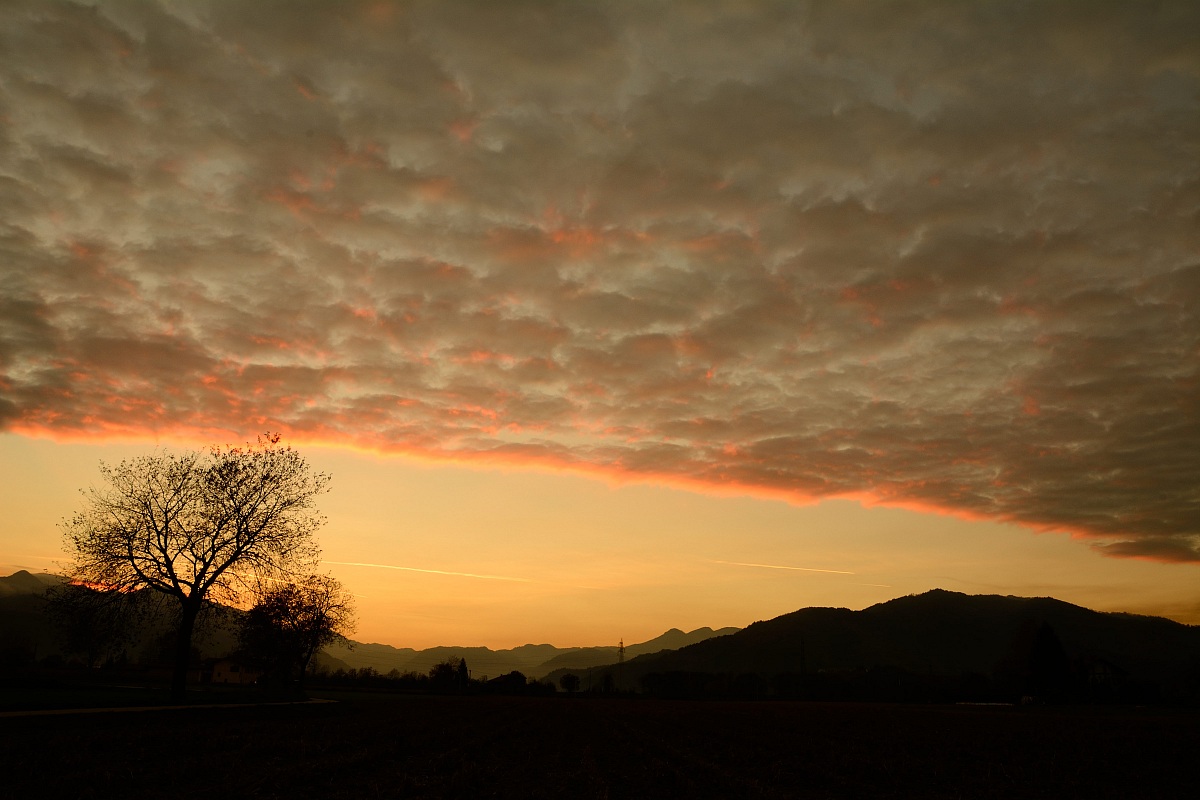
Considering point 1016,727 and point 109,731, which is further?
point 1016,727

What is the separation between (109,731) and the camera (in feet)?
91.4

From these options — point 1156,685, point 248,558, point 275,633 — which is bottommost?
point 1156,685

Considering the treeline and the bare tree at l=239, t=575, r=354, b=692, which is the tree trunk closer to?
the bare tree at l=239, t=575, r=354, b=692

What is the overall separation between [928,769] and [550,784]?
50.6 feet

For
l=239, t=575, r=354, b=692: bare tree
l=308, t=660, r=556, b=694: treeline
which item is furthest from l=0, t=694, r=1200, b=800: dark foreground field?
l=308, t=660, r=556, b=694: treeline

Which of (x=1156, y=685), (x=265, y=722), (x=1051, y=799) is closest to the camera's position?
(x=1051, y=799)

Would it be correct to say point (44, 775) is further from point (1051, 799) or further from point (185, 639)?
point (185, 639)

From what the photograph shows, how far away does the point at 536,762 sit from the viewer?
28.0 meters

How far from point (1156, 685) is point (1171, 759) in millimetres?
106663

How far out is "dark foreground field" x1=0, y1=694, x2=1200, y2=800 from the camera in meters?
19.2

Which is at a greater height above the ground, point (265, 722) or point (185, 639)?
point (185, 639)

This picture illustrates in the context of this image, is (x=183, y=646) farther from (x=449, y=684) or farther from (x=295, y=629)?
(x=449, y=684)

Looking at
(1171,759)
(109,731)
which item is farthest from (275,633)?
(1171,759)

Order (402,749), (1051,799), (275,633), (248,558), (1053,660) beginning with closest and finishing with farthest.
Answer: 1. (1051,799)
2. (402,749)
3. (248,558)
4. (275,633)
5. (1053,660)
